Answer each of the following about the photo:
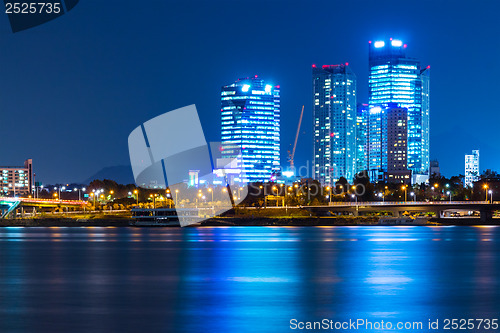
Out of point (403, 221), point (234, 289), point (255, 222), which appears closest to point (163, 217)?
point (255, 222)

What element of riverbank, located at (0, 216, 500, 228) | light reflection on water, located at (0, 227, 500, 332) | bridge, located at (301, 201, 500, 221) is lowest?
riverbank, located at (0, 216, 500, 228)

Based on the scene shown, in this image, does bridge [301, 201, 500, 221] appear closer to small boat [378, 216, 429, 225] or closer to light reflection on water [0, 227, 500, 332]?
small boat [378, 216, 429, 225]

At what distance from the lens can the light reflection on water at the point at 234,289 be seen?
89.6 feet

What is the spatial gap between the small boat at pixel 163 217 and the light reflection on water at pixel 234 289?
90.8 metres

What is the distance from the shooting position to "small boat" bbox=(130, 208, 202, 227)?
154962 millimetres

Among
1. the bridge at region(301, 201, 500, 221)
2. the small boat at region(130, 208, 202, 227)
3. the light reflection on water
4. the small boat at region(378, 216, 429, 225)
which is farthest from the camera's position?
the small boat at region(378, 216, 429, 225)

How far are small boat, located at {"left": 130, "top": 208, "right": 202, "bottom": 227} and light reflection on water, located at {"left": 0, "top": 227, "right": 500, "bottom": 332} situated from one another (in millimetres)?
90835

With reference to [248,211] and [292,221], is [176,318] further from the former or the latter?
[248,211]

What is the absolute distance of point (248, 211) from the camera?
183375 mm

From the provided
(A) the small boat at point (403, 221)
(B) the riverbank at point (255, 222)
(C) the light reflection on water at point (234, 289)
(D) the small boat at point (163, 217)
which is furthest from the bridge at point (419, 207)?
(C) the light reflection on water at point (234, 289)

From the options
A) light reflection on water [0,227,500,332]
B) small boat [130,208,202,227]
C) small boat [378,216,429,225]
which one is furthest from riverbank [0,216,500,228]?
light reflection on water [0,227,500,332]

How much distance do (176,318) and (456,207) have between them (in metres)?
127

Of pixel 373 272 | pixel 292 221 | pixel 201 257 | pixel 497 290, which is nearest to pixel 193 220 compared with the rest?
pixel 292 221

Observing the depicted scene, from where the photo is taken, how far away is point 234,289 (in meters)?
36.2
